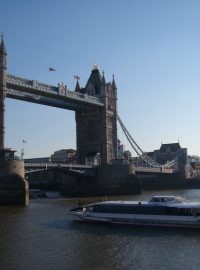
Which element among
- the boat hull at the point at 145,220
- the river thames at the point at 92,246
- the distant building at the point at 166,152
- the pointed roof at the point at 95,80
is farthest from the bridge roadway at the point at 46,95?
the distant building at the point at 166,152

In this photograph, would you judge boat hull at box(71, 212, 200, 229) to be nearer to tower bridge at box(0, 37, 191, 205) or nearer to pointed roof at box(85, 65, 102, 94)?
tower bridge at box(0, 37, 191, 205)

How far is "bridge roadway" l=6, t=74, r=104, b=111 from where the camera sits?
6144 cm

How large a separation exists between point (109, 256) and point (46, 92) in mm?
44834

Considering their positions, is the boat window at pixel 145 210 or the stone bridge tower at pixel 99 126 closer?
the boat window at pixel 145 210

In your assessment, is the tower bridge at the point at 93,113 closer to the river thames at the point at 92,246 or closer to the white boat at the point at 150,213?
the white boat at the point at 150,213

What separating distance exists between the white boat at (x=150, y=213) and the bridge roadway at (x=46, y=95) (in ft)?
99.1

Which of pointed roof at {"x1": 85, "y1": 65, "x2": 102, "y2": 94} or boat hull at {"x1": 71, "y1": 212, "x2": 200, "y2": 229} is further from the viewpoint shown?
pointed roof at {"x1": 85, "y1": 65, "x2": 102, "y2": 94}

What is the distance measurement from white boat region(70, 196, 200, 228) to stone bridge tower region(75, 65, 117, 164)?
147 feet

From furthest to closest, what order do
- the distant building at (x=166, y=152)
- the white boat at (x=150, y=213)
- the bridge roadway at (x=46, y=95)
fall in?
the distant building at (x=166, y=152), the bridge roadway at (x=46, y=95), the white boat at (x=150, y=213)

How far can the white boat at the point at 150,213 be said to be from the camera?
A: 3061 cm

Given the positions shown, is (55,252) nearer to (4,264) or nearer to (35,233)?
(4,264)

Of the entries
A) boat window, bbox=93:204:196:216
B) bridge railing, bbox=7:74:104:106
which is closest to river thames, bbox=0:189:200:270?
boat window, bbox=93:204:196:216

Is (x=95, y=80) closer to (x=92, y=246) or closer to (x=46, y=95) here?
(x=46, y=95)

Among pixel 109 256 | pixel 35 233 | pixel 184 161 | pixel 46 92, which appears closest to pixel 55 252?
pixel 109 256
